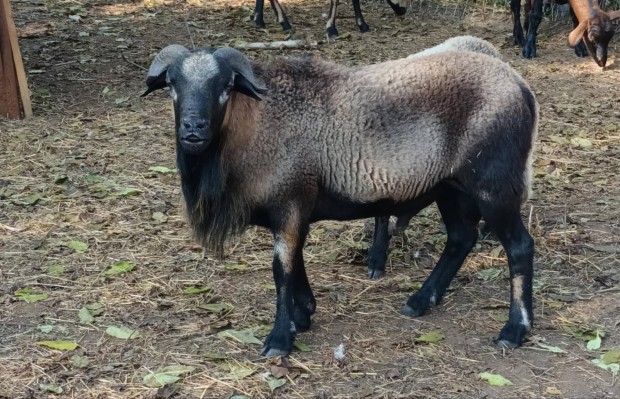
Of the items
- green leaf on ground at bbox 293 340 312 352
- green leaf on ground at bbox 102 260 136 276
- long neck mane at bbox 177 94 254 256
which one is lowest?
green leaf on ground at bbox 102 260 136 276

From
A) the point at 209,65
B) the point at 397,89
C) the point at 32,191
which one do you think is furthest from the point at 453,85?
the point at 32,191

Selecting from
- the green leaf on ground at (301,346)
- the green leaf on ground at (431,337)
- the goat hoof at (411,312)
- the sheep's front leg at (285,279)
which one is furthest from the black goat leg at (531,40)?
the green leaf on ground at (301,346)

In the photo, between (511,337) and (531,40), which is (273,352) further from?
(531,40)

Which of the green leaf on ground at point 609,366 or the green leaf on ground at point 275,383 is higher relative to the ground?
the green leaf on ground at point 275,383

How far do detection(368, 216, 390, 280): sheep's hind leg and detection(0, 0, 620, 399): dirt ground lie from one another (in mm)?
98

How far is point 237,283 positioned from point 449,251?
140cm

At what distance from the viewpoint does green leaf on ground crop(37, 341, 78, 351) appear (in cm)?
489

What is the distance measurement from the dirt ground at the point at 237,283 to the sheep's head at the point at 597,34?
3.67 ft

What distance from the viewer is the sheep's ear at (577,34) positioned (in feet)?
35.1

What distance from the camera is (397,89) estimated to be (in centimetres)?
491

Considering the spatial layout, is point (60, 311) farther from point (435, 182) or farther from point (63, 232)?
point (435, 182)

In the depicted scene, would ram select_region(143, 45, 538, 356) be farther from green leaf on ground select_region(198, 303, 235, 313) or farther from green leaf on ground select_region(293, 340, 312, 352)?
green leaf on ground select_region(198, 303, 235, 313)

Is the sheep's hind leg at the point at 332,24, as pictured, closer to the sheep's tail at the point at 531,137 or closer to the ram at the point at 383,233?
the ram at the point at 383,233

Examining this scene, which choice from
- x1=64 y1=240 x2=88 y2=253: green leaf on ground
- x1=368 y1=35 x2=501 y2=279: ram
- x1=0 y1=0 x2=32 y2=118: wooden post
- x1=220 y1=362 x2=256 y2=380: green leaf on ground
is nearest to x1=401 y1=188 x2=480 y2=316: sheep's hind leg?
x1=368 y1=35 x2=501 y2=279: ram
